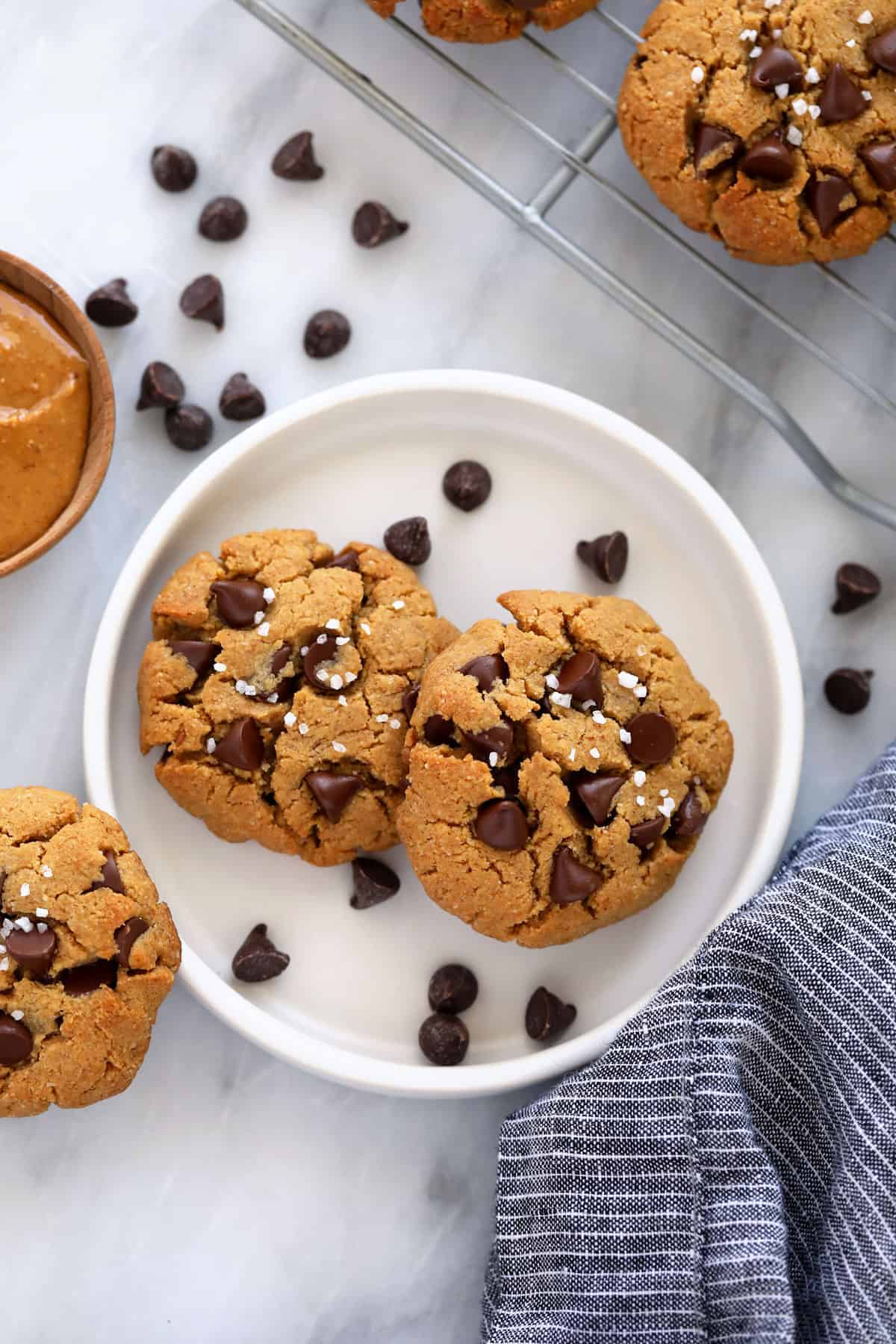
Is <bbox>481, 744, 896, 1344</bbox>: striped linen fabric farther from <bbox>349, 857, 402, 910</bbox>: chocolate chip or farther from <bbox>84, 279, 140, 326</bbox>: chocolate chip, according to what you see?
<bbox>84, 279, 140, 326</bbox>: chocolate chip

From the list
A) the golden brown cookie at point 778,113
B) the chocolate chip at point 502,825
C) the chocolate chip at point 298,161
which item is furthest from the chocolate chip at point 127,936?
the golden brown cookie at point 778,113

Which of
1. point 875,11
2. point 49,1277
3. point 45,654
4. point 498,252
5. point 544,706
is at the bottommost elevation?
point 49,1277

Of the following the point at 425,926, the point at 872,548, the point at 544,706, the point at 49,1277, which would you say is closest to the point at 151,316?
the point at 544,706

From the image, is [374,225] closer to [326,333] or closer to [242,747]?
[326,333]

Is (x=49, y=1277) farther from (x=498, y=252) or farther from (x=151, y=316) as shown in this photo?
(x=498, y=252)

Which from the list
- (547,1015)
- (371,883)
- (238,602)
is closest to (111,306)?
(238,602)

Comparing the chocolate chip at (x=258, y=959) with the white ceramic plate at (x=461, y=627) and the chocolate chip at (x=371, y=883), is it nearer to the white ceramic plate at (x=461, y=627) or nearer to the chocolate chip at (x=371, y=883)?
the white ceramic plate at (x=461, y=627)
